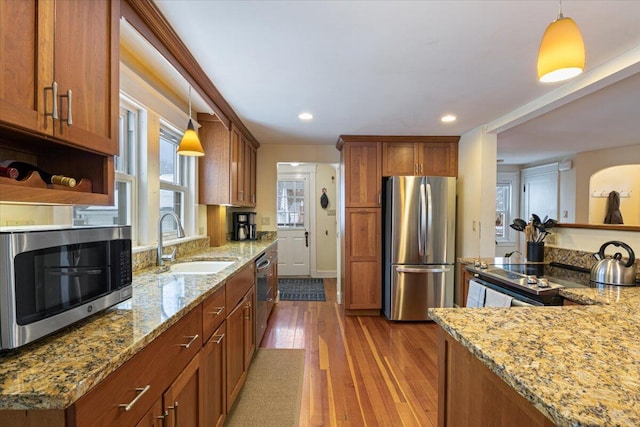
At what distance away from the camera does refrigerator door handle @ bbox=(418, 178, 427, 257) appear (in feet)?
11.9

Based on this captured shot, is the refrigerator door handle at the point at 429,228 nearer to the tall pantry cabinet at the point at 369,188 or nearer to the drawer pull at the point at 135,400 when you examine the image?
the tall pantry cabinet at the point at 369,188

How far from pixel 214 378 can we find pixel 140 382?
2.51ft

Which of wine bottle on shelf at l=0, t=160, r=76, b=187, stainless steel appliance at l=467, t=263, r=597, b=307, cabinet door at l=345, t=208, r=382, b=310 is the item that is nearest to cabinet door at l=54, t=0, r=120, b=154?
wine bottle on shelf at l=0, t=160, r=76, b=187

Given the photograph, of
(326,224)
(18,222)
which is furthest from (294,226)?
(18,222)

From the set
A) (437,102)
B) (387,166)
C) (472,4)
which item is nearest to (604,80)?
(437,102)

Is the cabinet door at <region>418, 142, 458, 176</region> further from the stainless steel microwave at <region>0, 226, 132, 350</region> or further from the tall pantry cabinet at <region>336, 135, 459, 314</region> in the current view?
the stainless steel microwave at <region>0, 226, 132, 350</region>

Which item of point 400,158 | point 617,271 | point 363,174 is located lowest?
point 617,271

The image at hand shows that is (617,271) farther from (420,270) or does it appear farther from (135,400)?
(135,400)

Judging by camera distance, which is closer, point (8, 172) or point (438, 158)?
point (8, 172)

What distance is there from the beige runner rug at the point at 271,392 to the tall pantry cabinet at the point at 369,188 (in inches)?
49.8

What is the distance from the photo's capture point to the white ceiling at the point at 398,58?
149 cm

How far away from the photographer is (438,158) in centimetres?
390

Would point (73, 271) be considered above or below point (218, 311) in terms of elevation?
above

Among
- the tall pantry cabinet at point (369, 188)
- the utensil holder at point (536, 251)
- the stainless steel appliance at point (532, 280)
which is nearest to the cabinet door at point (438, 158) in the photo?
the tall pantry cabinet at point (369, 188)
